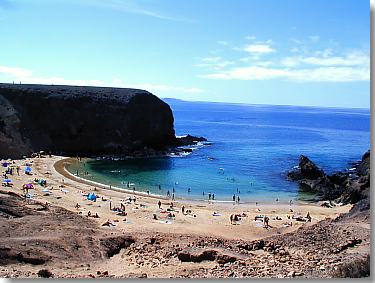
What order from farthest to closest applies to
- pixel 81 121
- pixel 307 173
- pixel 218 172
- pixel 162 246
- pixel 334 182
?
pixel 81 121 < pixel 218 172 < pixel 307 173 < pixel 334 182 < pixel 162 246

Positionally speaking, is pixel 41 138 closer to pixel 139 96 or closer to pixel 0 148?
pixel 0 148

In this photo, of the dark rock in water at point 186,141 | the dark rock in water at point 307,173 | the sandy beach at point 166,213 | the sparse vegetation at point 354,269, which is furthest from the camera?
the dark rock in water at point 186,141

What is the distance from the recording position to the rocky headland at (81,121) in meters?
63.9

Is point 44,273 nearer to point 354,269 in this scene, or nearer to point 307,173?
point 354,269

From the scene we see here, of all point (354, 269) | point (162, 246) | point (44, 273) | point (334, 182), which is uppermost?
point (354, 269)

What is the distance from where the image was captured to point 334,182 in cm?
4778

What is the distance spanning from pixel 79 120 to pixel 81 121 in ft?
1.27

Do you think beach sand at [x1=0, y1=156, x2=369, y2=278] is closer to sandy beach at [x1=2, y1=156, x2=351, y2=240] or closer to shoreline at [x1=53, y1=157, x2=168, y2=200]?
sandy beach at [x1=2, y1=156, x2=351, y2=240]

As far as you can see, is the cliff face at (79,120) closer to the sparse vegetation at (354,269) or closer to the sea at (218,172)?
the sea at (218,172)

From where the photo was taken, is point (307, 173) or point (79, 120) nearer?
point (307, 173)

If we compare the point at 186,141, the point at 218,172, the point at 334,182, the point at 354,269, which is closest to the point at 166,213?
the point at 218,172

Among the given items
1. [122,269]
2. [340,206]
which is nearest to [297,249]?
[122,269]

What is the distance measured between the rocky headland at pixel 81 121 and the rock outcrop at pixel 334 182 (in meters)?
25.7

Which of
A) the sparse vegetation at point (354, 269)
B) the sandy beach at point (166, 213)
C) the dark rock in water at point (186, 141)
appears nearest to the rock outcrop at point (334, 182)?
the sandy beach at point (166, 213)
